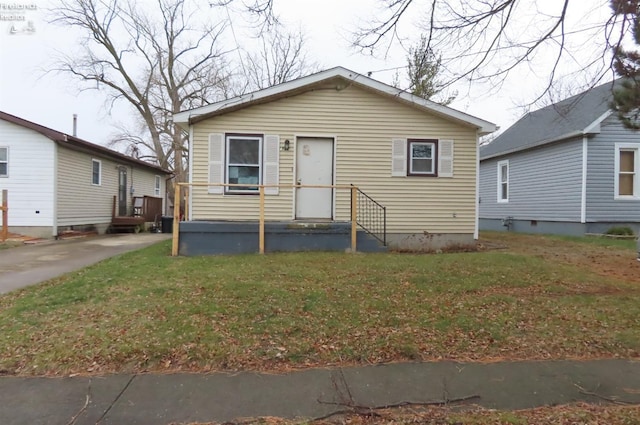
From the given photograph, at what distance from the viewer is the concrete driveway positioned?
6.77 meters

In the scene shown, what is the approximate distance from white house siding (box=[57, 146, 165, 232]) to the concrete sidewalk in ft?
39.5

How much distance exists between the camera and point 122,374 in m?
3.41

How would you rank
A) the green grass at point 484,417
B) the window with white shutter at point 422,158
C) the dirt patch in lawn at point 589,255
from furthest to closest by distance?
1. the window with white shutter at point 422,158
2. the dirt patch in lawn at point 589,255
3. the green grass at point 484,417

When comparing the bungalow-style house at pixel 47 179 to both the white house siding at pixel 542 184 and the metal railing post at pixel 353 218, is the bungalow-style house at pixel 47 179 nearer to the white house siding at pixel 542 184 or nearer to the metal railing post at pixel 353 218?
the metal railing post at pixel 353 218

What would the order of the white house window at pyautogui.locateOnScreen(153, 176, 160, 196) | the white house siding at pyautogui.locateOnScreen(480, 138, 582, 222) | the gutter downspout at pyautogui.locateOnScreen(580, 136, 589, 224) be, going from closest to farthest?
the gutter downspout at pyautogui.locateOnScreen(580, 136, 589, 224) < the white house siding at pyautogui.locateOnScreen(480, 138, 582, 222) < the white house window at pyautogui.locateOnScreen(153, 176, 160, 196)

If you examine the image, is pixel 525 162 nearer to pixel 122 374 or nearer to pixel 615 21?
pixel 615 21

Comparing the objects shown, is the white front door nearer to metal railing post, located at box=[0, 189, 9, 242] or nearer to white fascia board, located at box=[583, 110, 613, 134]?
white fascia board, located at box=[583, 110, 613, 134]

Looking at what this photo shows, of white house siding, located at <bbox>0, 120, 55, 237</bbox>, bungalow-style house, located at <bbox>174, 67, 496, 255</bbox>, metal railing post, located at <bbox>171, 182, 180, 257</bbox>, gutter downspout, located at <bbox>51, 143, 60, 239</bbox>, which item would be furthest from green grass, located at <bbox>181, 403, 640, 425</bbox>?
white house siding, located at <bbox>0, 120, 55, 237</bbox>

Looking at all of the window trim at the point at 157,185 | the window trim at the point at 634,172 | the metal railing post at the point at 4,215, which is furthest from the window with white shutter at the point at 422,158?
the window trim at the point at 157,185

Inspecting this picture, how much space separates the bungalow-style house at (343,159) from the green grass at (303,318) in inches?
137

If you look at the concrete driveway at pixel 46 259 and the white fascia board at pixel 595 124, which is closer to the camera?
the concrete driveway at pixel 46 259

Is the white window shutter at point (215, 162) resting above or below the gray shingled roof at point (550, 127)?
below

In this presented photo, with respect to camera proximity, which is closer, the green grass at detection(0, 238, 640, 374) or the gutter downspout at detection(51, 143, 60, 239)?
the green grass at detection(0, 238, 640, 374)

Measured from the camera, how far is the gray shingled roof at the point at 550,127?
12.9 meters
